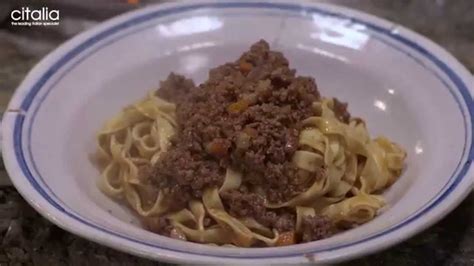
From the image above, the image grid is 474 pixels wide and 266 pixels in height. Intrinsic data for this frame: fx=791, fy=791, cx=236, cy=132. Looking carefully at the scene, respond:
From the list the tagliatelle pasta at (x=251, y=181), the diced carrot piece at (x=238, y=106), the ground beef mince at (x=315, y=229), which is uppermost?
Answer: the diced carrot piece at (x=238, y=106)

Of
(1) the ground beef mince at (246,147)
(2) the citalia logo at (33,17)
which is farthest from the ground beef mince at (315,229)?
(2) the citalia logo at (33,17)

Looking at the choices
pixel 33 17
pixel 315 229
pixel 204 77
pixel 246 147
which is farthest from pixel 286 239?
pixel 33 17

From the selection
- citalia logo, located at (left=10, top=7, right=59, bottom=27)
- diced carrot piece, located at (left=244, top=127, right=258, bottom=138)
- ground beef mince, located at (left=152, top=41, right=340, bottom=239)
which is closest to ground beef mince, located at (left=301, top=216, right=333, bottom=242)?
ground beef mince, located at (left=152, top=41, right=340, bottom=239)

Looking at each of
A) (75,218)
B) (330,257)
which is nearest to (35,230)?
(75,218)

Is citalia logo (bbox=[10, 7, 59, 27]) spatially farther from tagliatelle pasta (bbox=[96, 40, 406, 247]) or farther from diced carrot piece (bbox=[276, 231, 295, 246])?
diced carrot piece (bbox=[276, 231, 295, 246])

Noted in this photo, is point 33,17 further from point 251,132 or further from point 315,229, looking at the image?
point 315,229

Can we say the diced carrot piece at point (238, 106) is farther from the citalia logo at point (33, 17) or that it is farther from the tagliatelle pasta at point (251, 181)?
the citalia logo at point (33, 17)
